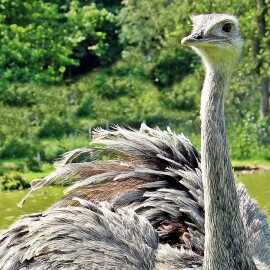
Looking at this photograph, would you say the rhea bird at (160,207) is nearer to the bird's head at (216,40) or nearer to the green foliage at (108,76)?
the bird's head at (216,40)

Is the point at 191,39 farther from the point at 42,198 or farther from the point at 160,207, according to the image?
the point at 42,198

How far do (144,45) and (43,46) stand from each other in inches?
161

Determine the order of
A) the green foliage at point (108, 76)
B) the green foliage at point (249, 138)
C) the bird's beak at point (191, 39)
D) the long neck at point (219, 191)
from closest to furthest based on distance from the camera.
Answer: the bird's beak at point (191, 39), the long neck at point (219, 191), the green foliage at point (249, 138), the green foliage at point (108, 76)

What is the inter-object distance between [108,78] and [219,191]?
17.9 metres

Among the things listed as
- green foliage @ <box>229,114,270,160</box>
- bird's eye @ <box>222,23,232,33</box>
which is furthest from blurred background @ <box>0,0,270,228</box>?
bird's eye @ <box>222,23,232,33</box>

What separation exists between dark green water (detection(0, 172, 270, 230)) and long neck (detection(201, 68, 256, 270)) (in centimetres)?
519

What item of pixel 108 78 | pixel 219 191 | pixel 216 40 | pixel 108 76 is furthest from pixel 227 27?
pixel 108 76

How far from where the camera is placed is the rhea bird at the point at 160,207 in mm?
3947

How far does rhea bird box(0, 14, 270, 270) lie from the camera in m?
3.95

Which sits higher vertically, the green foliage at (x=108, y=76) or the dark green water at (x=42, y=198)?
the green foliage at (x=108, y=76)

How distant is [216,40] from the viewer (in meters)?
3.87

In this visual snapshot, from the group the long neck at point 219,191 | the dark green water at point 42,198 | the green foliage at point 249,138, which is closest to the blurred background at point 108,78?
the green foliage at point 249,138

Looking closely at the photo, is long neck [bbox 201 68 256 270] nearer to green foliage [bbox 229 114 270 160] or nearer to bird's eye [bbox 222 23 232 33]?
bird's eye [bbox 222 23 232 33]

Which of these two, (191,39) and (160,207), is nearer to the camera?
(191,39)
